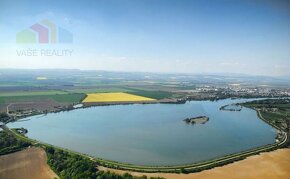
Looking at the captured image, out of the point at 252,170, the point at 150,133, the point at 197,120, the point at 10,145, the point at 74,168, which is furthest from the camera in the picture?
the point at 197,120

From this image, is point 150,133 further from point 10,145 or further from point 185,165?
point 10,145

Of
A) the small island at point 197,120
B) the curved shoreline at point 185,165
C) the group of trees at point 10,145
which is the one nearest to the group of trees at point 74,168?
the curved shoreline at point 185,165

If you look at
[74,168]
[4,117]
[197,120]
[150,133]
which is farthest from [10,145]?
[197,120]

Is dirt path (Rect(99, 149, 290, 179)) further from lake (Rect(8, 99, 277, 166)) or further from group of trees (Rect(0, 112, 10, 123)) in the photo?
group of trees (Rect(0, 112, 10, 123))

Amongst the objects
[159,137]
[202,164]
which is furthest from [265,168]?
[159,137]

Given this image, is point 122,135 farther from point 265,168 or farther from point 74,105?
point 74,105

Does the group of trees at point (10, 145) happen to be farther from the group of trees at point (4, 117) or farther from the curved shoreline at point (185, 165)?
the group of trees at point (4, 117)
